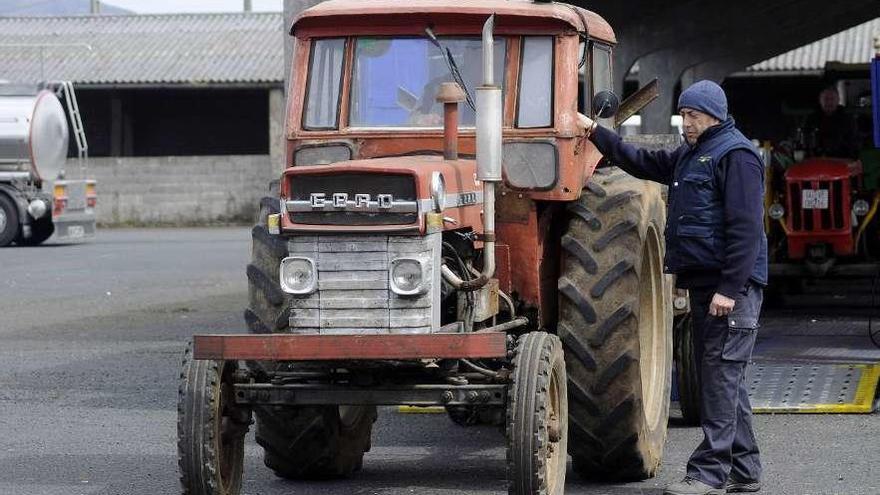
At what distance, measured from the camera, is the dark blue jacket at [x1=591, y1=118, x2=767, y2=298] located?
760 centimetres

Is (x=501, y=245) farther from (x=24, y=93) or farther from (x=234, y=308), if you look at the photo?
(x=24, y=93)

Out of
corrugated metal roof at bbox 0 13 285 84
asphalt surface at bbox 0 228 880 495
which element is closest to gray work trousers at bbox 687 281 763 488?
asphalt surface at bbox 0 228 880 495

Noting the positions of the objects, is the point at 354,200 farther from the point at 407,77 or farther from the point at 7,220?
the point at 7,220

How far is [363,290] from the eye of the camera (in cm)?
705

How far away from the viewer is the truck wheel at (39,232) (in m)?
30.4

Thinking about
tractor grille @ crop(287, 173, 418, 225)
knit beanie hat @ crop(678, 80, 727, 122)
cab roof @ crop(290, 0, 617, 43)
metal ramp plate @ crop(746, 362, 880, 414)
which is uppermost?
cab roof @ crop(290, 0, 617, 43)

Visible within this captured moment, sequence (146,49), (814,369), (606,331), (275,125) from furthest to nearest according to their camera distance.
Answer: (146,49)
(275,125)
(814,369)
(606,331)

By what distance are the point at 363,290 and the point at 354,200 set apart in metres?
0.38

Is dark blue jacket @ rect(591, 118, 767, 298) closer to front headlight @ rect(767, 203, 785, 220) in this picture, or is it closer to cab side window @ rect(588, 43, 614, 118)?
cab side window @ rect(588, 43, 614, 118)

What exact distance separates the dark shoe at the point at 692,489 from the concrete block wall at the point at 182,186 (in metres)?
29.9

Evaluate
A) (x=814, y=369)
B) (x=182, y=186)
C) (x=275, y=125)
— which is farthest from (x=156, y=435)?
(x=275, y=125)

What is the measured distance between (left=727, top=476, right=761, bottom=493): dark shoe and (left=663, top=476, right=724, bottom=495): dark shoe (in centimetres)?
27

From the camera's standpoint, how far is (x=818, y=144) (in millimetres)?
18094

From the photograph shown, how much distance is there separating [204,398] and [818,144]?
12.2 m
